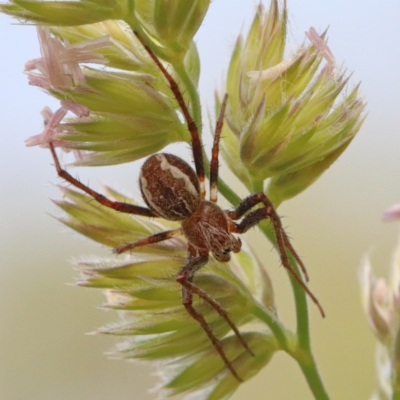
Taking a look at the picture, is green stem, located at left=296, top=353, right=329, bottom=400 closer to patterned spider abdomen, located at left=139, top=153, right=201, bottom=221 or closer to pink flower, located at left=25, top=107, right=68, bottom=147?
patterned spider abdomen, located at left=139, top=153, right=201, bottom=221

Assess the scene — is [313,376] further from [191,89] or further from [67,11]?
[67,11]

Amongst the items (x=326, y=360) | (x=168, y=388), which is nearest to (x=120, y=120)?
(x=168, y=388)

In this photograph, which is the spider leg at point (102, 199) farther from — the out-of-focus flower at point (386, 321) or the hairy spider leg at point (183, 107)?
the out-of-focus flower at point (386, 321)

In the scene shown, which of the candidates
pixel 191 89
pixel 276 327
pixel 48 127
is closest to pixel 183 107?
pixel 191 89

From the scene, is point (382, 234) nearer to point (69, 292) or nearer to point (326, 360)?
point (326, 360)

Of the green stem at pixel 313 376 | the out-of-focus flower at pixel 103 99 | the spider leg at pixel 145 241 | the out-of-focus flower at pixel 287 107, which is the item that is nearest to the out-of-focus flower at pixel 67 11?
the out-of-focus flower at pixel 103 99

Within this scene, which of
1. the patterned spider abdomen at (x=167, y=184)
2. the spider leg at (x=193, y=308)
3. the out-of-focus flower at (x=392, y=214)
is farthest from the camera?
the patterned spider abdomen at (x=167, y=184)
